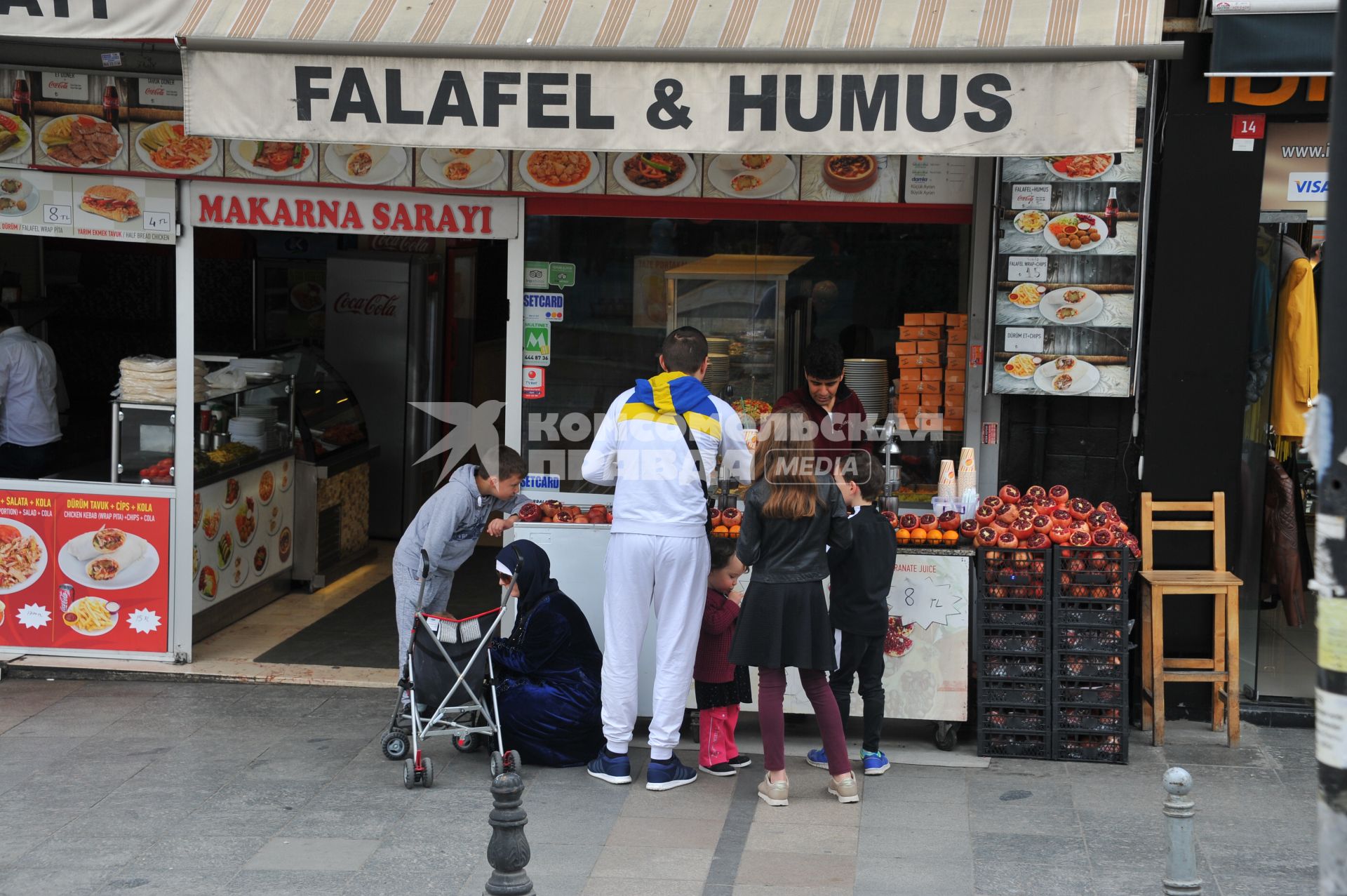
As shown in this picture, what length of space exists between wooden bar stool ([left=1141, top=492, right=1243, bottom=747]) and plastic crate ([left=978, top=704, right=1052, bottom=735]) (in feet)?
2.13

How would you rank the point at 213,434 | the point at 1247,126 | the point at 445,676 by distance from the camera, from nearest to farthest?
the point at 445,676
the point at 1247,126
the point at 213,434

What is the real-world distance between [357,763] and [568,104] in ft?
10.2

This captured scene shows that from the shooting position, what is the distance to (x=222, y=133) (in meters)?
6.16

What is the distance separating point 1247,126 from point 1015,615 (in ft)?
8.60

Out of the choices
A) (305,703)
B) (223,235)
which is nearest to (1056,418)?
(305,703)

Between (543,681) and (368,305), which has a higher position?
(368,305)

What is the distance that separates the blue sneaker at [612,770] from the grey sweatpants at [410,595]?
1009 millimetres

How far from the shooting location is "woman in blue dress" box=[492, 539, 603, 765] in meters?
6.25

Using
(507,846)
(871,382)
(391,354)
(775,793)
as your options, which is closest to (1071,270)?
(871,382)

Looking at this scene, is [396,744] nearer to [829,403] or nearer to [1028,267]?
[829,403]

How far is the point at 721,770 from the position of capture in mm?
6305

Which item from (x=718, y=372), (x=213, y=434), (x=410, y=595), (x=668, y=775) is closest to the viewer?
(x=668, y=775)

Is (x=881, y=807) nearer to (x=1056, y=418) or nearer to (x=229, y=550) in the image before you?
(x=1056, y=418)

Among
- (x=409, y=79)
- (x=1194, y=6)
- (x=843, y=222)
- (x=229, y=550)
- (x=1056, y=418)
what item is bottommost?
(x=229, y=550)
